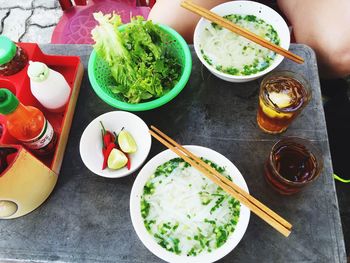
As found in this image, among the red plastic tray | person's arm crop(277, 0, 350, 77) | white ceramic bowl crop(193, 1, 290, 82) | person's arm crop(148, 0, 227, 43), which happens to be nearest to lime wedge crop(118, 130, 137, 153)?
the red plastic tray

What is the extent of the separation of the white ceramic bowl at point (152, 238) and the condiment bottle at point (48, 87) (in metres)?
0.54

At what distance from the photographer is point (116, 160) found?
Result: 4.86 feet

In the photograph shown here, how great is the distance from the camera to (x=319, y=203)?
1.46m

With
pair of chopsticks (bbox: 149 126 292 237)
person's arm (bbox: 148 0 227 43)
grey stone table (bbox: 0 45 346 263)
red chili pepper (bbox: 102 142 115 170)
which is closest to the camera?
pair of chopsticks (bbox: 149 126 292 237)

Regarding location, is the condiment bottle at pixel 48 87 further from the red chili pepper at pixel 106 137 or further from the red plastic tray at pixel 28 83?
the red chili pepper at pixel 106 137

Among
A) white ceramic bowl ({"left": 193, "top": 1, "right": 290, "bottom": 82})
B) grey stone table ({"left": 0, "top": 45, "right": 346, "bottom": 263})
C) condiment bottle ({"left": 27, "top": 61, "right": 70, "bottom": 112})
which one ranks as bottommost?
grey stone table ({"left": 0, "top": 45, "right": 346, "bottom": 263})

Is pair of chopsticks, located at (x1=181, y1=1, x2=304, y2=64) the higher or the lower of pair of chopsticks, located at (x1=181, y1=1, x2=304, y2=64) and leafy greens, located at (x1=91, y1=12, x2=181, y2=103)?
the higher

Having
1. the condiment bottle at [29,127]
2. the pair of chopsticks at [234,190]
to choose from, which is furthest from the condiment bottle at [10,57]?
the pair of chopsticks at [234,190]

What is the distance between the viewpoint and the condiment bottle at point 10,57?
5.01 feet

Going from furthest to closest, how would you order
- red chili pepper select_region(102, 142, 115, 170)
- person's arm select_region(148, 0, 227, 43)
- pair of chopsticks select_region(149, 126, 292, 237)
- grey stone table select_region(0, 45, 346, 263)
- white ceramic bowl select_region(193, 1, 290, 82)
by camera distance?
person's arm select_region(148, 0, 227, 43), white ceramic bowl select_region(193, 1, 290, 82), red chili pepper select_region(102, 142, 115, 170), grey stone table select_region(0, 45, 346, 263), pair of chopsticks select_region(149, 126, 292, 237)

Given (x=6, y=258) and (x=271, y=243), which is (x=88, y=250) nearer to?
(x=6, y=258)

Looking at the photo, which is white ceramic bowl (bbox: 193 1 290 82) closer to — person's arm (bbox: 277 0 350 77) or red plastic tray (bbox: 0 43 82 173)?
person's arm (bbox: 277 0 350 77)

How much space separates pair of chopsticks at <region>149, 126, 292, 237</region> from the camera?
1231mm

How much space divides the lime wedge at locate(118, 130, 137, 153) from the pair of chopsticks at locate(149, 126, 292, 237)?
0.32ft
